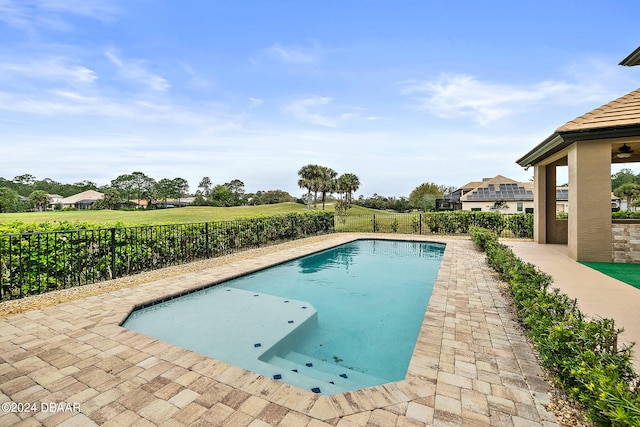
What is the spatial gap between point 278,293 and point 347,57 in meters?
9.91

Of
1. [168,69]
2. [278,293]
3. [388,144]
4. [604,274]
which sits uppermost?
[168,69]

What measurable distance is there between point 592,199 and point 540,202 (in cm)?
372

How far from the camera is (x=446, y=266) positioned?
7.11 meters

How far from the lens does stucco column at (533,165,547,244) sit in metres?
9.84

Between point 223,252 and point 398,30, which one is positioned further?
point 398,30

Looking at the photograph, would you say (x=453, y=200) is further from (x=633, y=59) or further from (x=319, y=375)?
(x=319, y=375)

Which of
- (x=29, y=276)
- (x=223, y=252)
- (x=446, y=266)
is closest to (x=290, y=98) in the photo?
(x=223, y=252)

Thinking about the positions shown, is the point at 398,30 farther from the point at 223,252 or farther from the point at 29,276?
the point at 29,276

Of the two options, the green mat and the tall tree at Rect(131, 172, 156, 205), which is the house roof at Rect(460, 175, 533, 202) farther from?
the tall tree at Rect(131, 172, 156, 205)

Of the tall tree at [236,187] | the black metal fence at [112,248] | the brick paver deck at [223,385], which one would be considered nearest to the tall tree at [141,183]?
the tall tree at [236,187]

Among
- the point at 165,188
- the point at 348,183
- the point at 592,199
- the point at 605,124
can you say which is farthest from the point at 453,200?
the point at 165,188

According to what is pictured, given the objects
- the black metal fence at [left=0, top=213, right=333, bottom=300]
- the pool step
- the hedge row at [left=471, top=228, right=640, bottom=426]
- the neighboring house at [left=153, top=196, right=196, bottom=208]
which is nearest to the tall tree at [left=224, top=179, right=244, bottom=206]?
the neighboring house at [left=153, top=196, right=196, bottom=208]

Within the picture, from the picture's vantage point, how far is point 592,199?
6.40 meters

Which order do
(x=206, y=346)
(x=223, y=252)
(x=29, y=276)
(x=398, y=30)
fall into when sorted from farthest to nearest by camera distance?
(x=398, y=30) → (x=223, y=252) → (x=29, y=276) → (x=206, y=346)
